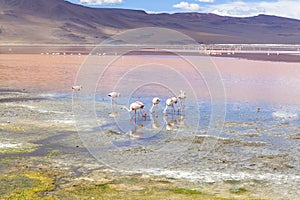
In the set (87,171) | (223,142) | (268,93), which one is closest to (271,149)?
(223,142)

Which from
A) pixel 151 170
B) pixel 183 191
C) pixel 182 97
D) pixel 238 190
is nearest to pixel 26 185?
pixel 151 170

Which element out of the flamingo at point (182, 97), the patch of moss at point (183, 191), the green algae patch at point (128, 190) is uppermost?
the flamingo at point (182, 97)

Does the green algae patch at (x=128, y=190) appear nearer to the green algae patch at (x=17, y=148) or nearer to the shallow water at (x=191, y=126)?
the shallow water at (x=191, y=126)

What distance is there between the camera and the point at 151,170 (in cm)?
1503

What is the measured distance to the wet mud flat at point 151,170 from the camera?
12.9 meters

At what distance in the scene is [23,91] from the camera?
1382 inches

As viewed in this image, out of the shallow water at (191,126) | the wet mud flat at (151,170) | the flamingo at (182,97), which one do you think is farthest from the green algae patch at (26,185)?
the flamingo at (182,97)

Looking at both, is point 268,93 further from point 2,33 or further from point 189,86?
point 2,33

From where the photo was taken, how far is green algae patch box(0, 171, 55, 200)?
41.0 ft

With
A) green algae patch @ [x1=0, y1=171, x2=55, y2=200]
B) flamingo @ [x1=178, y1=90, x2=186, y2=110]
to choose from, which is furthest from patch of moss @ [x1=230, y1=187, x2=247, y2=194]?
flamingo @ [x1=178, y1=90, x2=186, y2=110]

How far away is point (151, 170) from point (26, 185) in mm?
4166

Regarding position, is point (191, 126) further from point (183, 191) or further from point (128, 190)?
point (128, 190)

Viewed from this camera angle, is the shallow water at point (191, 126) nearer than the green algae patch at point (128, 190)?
No

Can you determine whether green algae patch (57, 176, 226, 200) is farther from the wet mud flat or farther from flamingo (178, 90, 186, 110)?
flamingo (178, 90, 186, 110)
